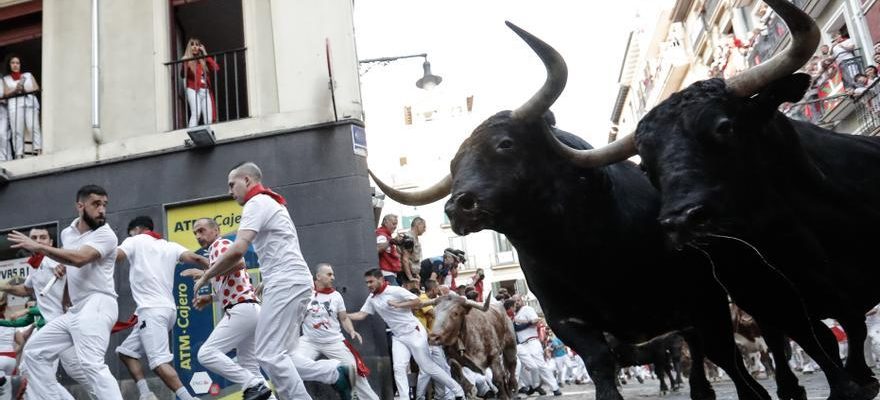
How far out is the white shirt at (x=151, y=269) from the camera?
24.5 ft

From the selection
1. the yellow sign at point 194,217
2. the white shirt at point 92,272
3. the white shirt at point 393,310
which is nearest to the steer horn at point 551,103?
the white shirt at point 92,272

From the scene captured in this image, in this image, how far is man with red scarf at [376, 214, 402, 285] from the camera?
11.8m

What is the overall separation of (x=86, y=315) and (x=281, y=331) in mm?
1819

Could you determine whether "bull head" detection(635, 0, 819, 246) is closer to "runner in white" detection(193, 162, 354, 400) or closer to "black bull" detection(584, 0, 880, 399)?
"black bull" detection(584, 0, 880, 399)

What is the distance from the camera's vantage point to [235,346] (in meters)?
7.01

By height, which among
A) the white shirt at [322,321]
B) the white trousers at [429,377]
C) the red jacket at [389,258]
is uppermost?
the red jacket at [389,258]

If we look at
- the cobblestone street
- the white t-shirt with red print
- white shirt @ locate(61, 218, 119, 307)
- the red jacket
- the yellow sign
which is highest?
the yellow sign

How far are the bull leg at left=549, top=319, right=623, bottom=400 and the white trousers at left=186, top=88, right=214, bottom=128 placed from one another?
8837mm

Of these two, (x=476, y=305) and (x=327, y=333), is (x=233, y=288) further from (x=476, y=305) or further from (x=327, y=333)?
(x=476, y=305)

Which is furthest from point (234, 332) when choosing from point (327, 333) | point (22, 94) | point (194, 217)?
point (22, 94)

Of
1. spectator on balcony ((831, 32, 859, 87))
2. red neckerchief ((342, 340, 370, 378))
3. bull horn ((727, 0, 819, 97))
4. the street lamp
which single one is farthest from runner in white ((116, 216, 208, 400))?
spectator on balcony ((831, 32, 859, 87))

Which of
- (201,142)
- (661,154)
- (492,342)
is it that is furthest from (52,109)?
(661,154)

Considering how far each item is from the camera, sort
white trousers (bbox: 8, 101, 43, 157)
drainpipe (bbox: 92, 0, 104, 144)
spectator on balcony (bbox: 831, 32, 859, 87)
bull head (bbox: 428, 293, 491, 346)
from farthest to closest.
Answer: spectator on balcony (bbox: 831, 32, 859, 87) → white trousers (bbox: 8, 101, 43, 157) → drainpipe (bbox: 92, 0, 104, 144) → bull head (bbox: 428, 293, 491, 346)

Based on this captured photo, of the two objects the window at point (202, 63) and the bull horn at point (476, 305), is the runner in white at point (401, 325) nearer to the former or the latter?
the bull horn at point (476, 305)
